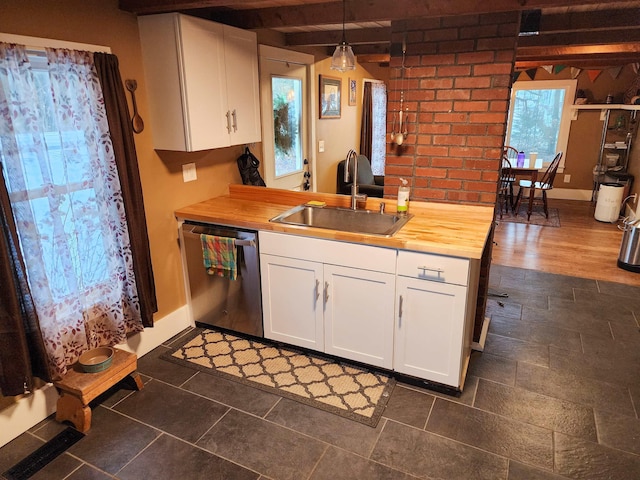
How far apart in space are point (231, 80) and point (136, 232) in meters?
1.17

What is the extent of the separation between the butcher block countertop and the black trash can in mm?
2493

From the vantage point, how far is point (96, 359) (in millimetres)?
2312

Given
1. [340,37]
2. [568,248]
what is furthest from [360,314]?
[568,248]

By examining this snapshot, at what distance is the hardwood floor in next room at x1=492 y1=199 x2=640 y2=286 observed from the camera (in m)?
4.20

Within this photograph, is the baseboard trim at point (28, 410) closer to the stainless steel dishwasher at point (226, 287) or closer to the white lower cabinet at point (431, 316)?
the stainless steel dishwasher at point (226, 287)

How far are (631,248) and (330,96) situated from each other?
129 inches

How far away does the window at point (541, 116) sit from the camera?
23.1ft

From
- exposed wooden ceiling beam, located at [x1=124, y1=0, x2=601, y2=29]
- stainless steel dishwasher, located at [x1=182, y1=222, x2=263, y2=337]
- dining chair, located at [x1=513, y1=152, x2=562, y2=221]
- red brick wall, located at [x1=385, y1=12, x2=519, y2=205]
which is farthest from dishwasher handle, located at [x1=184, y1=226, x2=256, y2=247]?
dining chair, located at [x1=513, y1=152, x2=562, y2=221]

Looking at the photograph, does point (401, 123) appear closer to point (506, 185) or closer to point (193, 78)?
point (193, 78)

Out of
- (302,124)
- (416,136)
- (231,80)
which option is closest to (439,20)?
(416,136)

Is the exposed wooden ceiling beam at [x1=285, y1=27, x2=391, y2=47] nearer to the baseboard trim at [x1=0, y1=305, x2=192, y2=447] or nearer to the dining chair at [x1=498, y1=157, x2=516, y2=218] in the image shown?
the baseboard trim at [x1=0, y1=305, x2=192, y2=447]

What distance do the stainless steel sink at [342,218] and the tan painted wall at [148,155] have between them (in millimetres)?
725

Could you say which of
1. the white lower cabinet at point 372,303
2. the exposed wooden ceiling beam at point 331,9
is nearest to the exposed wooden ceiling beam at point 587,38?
the exposed wooden ceiling beam at point 331,9

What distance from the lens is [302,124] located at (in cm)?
400
